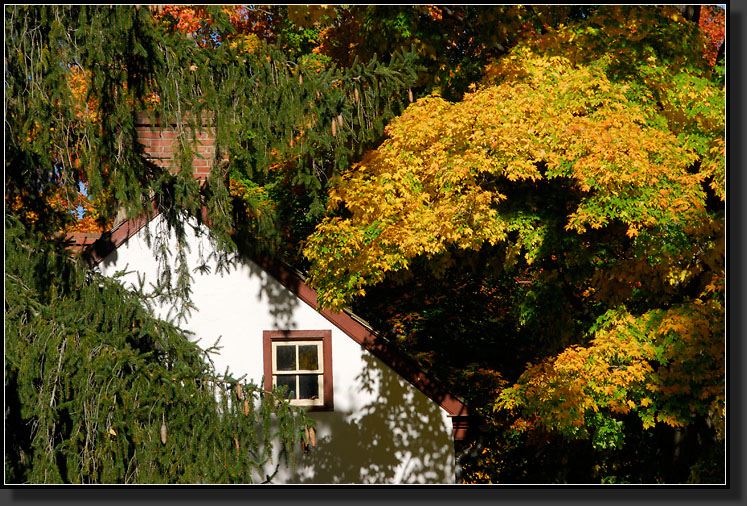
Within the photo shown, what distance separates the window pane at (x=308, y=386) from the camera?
11.0 metres

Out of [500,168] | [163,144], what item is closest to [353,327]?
[500,168]

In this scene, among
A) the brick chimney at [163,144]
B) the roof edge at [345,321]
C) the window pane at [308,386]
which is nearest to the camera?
the roof edge at [345,321]

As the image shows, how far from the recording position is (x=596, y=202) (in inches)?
343

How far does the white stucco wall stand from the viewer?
10.8 m

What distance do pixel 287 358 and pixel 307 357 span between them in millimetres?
256

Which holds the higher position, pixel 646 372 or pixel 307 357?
pixel 307 357

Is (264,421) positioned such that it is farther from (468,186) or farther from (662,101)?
(662,101)

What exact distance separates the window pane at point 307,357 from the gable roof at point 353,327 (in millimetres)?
449

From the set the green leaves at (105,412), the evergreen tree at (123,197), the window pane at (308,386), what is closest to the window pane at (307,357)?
the window pane at (308,386)

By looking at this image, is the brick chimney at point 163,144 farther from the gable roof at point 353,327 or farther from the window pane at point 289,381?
the window pane at point 289,381

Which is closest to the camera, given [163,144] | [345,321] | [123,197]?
[123,197]

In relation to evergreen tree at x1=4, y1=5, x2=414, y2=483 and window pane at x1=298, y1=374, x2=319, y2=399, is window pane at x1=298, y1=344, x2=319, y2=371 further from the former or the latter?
evergreen tree at x1=4, y1=5, x2=414, y2=483

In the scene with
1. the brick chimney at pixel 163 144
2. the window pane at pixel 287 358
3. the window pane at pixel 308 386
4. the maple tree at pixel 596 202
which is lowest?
the window pane at pixel 308 386

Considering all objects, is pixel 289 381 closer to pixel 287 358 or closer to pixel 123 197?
pixel 287 358
